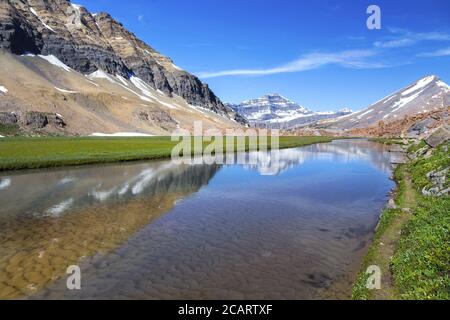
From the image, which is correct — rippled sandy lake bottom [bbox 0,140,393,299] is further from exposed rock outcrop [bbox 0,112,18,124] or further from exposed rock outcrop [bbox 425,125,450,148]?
exposed rock outcrop [bbox 0,112,18,124]

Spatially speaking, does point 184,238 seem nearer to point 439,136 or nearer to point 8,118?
point 439,136

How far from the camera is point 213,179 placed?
43.8m

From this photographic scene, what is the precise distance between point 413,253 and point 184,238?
10.6 m

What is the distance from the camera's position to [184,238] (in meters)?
20.6

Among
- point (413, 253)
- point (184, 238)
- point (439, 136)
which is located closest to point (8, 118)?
point (439, 136)

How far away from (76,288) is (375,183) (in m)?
34.0

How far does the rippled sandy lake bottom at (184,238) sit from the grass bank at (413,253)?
1.01 metres

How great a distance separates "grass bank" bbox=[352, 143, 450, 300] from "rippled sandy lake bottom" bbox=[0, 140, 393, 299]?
101 cm

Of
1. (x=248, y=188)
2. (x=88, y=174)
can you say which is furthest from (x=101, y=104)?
(x=248, y=188)

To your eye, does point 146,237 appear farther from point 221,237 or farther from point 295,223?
point 295,223

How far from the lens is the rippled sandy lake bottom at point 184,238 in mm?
14445
